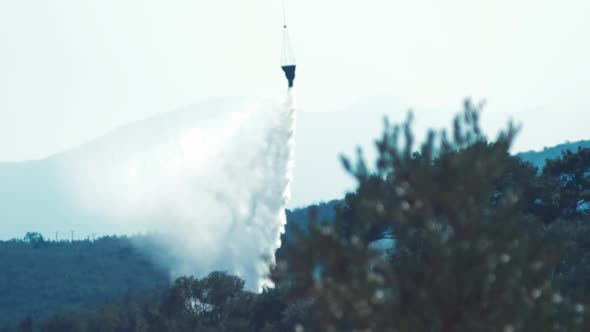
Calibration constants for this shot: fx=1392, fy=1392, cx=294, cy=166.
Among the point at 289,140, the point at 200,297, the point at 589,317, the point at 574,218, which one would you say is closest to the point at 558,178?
the point at 574,218

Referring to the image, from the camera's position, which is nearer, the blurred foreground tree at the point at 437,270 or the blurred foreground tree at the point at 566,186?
the blurred foreground tree at the point at 437,270

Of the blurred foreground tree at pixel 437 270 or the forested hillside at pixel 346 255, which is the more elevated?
the forested hillside at pixel 346 255

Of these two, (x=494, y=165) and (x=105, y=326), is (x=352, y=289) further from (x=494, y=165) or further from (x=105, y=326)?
(x=105, y=326)

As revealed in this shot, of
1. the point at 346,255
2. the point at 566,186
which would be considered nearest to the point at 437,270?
the point at 346,255

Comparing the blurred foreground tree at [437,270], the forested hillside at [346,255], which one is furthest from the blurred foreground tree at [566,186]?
the blurred foreground tree at [437,270]

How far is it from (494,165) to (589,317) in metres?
5.14

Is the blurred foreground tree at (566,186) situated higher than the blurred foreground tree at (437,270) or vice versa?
the blurred foreground tree at (566,186)

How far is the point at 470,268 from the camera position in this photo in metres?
25.4

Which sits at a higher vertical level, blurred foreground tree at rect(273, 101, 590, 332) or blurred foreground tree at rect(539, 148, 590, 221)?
blurred foreground tree at rect(539, 148, 590, 221)

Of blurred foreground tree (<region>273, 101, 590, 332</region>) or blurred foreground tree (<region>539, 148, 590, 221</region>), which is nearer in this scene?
blurred foreground tree (<region>273, 101, 590, 332</region>)

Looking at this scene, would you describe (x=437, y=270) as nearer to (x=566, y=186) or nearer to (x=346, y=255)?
(x=346, y=255)

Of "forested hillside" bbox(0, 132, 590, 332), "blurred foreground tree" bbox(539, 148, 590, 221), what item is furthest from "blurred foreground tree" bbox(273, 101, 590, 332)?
"blurred foreground tree" bbox(539, 148, 590, 221)

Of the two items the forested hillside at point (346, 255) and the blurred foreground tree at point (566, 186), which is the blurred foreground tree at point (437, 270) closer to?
the forested hillside at point (346, 255)

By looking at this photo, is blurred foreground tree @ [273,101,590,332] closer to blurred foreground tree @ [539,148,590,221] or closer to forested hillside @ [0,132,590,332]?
forested hillside @ [0,132,590,332]
